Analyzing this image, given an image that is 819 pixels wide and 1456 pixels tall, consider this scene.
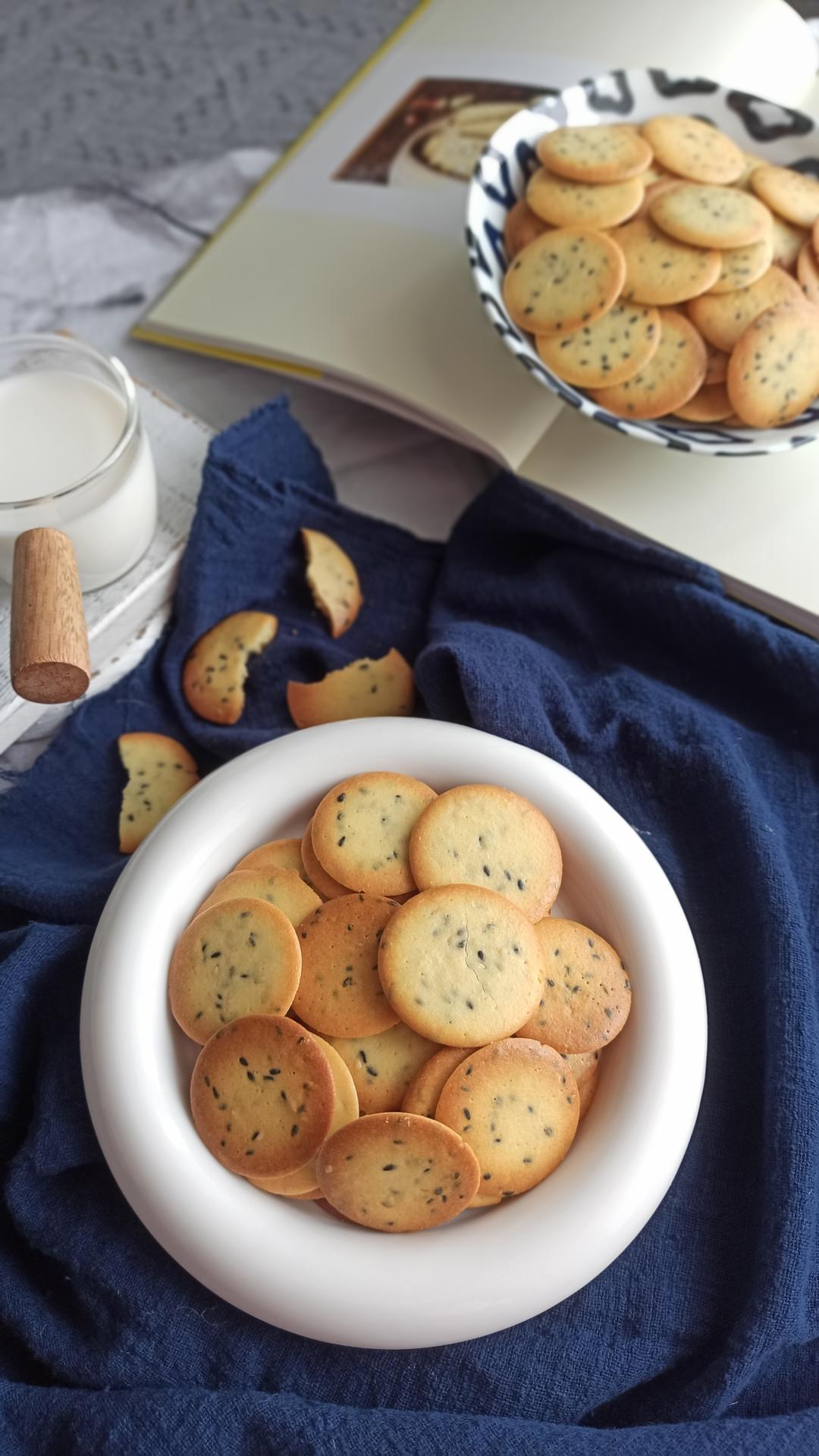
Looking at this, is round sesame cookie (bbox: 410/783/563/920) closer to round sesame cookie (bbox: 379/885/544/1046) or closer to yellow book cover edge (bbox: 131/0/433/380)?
round sesame cookie (bbox: 379/885/544/1046)

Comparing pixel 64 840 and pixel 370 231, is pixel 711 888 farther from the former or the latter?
pixel 370 231

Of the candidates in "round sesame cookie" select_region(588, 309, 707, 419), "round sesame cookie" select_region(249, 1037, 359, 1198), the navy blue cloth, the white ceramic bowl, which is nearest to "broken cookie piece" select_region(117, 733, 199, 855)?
the navy blue cloth

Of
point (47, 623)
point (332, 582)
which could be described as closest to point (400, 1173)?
point (47, 623)

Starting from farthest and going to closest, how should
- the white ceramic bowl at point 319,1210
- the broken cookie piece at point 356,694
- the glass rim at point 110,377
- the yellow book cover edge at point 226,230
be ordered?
1. the yellow book cover edge at point 226,230
2. the broken cookie piece at point 356,694
3. the glass rim at point 110,377
4. the white ceramic bowl at point 319,1210

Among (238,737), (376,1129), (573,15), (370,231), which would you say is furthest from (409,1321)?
(573,15)

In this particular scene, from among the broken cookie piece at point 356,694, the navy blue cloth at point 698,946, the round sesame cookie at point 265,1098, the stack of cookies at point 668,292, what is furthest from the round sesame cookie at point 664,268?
the round sesame cookie at point 265,1098

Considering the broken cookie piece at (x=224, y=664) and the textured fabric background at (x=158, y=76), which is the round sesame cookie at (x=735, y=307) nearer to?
the broken cookie piece at (x=224, y=664)
